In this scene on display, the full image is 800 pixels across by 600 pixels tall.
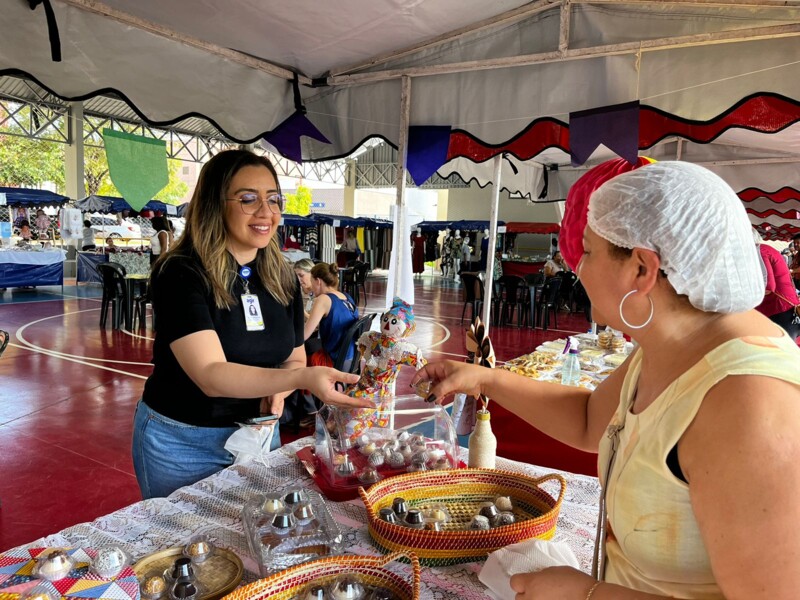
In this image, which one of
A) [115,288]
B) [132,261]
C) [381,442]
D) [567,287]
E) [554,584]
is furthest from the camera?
[132,261]

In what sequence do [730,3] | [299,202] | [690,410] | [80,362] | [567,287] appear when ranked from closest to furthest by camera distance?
[690,410]
[730,3]
[80,362]
[567,287]
[299,202]

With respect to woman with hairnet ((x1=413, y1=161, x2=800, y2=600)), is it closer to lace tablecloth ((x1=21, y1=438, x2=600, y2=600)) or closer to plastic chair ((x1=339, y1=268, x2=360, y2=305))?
lace tablecloth ((x1=21, y1=438, x2=600, y2=600))

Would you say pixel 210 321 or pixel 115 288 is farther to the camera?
pixel 115 288

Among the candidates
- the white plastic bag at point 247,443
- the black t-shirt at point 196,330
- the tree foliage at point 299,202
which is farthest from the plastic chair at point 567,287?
the tree foliage at point 299,202

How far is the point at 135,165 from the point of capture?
3232mm

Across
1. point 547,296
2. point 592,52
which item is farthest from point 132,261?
point 592,52

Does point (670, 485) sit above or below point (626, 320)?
below

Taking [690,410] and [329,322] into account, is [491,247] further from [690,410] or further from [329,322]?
[690,410]

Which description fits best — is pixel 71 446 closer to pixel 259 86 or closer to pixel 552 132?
pixel 259 86

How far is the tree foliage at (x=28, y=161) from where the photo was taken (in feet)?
90.5

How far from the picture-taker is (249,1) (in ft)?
8.90

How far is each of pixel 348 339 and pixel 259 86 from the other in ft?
7.20

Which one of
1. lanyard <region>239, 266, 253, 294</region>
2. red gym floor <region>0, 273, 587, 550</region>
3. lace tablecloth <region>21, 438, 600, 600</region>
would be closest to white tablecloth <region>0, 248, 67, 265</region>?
red gym floor <region>0, 273, 587, 550</region>

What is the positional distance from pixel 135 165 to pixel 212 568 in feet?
9.10
